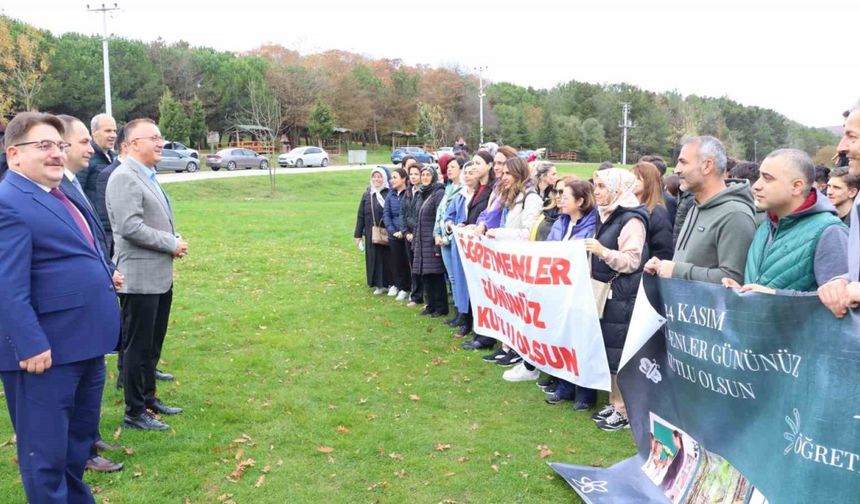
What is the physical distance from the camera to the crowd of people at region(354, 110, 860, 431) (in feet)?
12.1

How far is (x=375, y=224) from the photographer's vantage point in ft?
35.5

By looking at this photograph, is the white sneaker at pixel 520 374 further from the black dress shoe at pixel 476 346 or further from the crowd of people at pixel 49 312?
the crowd of people at pixel 49 312

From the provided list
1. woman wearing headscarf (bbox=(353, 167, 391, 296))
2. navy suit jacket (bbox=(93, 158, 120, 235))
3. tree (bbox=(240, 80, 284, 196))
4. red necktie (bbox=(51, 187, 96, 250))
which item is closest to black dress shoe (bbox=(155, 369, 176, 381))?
navy suit jacket (bbox=(93, 158, 120, 235))

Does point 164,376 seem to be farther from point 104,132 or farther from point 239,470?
point 104,132

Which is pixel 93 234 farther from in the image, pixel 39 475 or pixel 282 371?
pixel 282 371

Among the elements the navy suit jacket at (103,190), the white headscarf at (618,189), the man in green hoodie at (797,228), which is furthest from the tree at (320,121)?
the man in green hoodie at (797,228)

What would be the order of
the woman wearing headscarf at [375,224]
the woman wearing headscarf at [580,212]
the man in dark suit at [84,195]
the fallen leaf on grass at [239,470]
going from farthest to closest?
the woman wearing headscarf at [375,224] < the woman wearing headscarf at [580,212] < the fallen leaf on grass at [239,470] < the man in dark suit at [84,195]

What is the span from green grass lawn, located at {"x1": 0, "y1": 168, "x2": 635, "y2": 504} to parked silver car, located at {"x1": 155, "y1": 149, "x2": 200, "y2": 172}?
98.6 feet

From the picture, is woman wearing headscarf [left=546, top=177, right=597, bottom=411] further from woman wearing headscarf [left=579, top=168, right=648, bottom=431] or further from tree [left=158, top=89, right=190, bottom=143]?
tree [left=158, top=89, right=190, bottom=143]

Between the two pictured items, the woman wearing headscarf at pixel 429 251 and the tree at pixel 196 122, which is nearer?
the woman wearing headscarf at pixel 429 251

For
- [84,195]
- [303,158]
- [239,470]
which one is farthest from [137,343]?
[303,158]

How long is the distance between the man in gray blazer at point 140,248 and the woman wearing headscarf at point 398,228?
505cm

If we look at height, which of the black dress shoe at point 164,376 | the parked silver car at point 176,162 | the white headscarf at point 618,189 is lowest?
the black dress shoe at point 164,376

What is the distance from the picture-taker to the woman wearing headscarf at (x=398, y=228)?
10250mm
